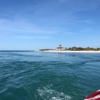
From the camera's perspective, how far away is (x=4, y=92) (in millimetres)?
12141

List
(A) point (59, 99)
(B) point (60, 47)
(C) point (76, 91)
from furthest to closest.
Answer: (B) point (60, 47)
(C) point (76, 91)
(A) point (59, 99)

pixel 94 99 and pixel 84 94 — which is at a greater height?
pixel 94 99

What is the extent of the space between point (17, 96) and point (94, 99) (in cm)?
726

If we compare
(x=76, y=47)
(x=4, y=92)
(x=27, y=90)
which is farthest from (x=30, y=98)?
(x=76, y=47)

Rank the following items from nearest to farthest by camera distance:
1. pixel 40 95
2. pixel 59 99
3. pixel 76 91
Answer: pixel 59 99
pixel 40 95
pixel 76 91

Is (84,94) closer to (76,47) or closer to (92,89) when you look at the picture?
(92,89)

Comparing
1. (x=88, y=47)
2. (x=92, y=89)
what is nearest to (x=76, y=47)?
(x=88, y=47)

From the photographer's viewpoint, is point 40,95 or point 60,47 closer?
point 40,95

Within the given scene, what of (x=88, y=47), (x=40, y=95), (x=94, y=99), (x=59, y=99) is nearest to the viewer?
(x=94, y=99)

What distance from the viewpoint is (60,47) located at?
153375 millimetres

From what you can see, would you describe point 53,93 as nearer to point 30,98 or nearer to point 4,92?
point 30,98

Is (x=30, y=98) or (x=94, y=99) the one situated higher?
(x=94, y=99)

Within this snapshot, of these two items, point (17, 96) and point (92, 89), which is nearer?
point (17, 96)

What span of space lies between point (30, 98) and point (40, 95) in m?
1.03
